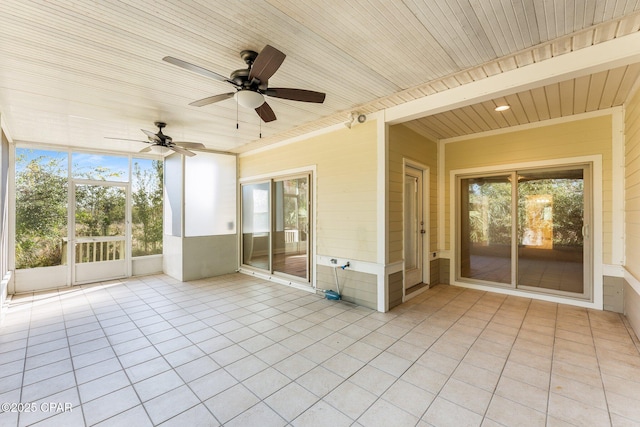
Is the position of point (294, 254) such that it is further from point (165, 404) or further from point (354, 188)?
point (165, 404)

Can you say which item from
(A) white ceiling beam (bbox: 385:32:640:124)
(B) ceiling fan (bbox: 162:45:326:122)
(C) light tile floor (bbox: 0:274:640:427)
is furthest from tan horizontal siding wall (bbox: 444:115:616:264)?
(B) ceiling fan (bbox: 162:45:326:122)

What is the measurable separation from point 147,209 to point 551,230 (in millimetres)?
8062

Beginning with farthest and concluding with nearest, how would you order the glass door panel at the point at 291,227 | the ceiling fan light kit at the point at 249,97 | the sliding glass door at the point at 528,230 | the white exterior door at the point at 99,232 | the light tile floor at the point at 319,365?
the white exterior door at the point at 99,232
the glass door panel at the point at 291,227
the sliding glass door at the point at 528,230
the ceiling fan light kit at the point at 249,97
the light tile floor at the point at 319,365

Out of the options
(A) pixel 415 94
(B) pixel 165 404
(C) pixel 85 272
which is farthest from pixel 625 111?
(C) pixel 85 272

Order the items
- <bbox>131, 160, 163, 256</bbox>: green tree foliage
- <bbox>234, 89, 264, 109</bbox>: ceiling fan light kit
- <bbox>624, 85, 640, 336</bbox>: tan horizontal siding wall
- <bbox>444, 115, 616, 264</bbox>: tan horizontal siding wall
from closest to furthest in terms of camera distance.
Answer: <bbox>234, 89, 264, 109</bbox>: ceiling fan light kit
<bbox>624, 85, 640, 336</bbox>: tan horizontal siding wall
<bbox>444, 115, 616, 264</bbox>: tan horizontal siding wall
<bbox>131, 160, 163, 256</bbox>: green tree foliage

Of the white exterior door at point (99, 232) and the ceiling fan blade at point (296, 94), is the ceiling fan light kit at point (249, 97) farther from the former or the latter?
the white exterior door at point (99, 232)

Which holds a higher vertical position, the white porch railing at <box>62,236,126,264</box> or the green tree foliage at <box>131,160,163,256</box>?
the green tree foliage at <box>131,160,163,256</box>

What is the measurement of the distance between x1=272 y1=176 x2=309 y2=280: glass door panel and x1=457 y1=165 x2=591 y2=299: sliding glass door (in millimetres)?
2999

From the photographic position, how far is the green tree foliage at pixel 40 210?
5.00 metres

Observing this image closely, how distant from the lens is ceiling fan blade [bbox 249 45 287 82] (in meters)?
1.97

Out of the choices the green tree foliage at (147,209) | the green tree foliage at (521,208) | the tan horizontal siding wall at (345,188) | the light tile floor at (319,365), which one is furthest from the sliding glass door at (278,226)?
the green tree foliage at (521,208)

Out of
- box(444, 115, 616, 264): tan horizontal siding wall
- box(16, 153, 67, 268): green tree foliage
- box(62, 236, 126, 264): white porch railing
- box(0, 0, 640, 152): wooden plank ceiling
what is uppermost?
box(0, 0, 640, 152): wooden plank ceiling

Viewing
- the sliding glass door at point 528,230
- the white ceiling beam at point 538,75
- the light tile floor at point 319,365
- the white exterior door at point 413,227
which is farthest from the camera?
the white exterior door at point 413,227

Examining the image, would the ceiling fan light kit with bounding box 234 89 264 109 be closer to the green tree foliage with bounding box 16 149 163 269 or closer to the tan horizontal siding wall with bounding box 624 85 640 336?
the tan horizontal siding wall with bounding box 624 85 640 336
